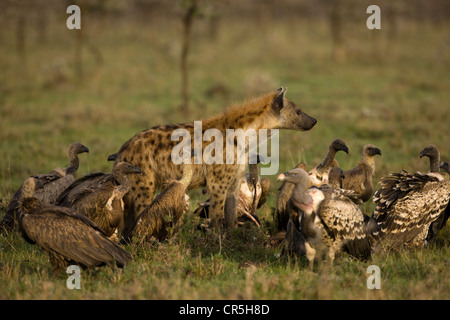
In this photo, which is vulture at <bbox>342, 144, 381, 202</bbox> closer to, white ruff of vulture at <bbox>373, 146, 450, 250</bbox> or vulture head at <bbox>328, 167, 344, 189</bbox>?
vulture head at <bbox>328, 167, 344, 189</bbox>

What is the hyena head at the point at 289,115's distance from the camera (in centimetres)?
690

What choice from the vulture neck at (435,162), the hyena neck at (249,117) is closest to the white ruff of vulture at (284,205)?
the hyena neck at (249,117)

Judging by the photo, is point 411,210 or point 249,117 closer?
point 411,210

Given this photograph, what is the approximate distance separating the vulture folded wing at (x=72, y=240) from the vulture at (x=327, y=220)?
5.82 feet

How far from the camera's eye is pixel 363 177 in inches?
289

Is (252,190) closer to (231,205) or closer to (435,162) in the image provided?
(231,205)

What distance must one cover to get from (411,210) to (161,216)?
2742mm

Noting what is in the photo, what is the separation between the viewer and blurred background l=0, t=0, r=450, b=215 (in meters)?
11.6

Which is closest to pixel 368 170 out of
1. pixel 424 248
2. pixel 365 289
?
pixel 424 248

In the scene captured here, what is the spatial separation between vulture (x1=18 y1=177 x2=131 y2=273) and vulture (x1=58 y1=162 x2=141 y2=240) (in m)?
0.68

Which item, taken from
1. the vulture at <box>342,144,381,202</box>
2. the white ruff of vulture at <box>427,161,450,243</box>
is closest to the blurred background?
the vulture at <box>342,144,381,202</box>

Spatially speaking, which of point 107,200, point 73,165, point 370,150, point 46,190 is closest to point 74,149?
point 73,165

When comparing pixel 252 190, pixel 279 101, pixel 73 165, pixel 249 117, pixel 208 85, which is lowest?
pixel 252 190
